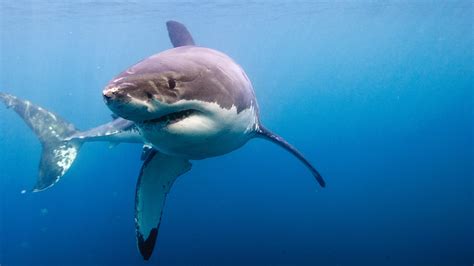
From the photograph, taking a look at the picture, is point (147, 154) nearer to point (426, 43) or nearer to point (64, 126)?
point (64, 126)

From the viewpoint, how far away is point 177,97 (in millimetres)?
2350

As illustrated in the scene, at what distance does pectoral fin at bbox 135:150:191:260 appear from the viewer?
174 inches

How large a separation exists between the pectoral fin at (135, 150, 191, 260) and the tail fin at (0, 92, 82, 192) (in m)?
4.27

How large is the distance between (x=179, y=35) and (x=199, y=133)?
4.02 m

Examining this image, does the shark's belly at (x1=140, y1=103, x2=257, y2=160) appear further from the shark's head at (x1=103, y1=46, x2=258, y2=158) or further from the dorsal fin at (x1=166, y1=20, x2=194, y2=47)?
the dorsal fin at (x1=166, y1=20, x2=194, y2=47)

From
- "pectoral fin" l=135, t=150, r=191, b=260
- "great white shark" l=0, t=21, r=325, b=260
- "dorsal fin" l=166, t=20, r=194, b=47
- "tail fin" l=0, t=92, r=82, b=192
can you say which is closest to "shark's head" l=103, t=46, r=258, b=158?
"great white shark" l=0, t=21, r=325, b=260

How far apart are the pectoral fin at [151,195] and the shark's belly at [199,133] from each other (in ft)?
3.73

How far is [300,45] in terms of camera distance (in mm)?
60125

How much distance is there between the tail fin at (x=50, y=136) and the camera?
26.6 feet

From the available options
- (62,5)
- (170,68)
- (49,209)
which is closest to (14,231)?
(49,209)

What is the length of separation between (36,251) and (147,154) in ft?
85.8

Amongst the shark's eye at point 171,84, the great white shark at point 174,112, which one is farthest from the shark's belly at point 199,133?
the shark's eye at point 171,84

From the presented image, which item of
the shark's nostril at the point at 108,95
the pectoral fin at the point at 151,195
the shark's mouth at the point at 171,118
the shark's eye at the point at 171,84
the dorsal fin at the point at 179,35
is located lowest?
the pectoral fin at the point at 151,195

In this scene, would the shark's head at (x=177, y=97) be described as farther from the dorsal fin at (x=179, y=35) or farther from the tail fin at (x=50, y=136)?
the tail fin at (x=50, y=136)
